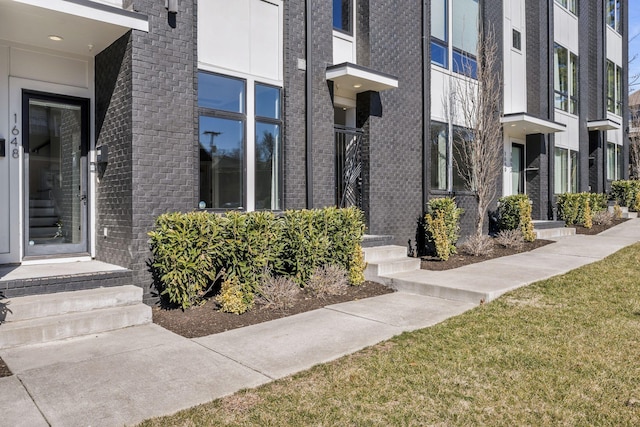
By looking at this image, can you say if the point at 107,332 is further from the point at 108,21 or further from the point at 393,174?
the point at 393,174

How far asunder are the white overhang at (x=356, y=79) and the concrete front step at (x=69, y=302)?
510 cm

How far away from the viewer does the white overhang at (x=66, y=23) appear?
17.1ft

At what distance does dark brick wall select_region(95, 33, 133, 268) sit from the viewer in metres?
6.07

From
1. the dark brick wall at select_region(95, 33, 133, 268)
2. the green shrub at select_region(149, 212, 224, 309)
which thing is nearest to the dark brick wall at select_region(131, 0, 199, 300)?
the dark brick wall at select_region(95, 33, 133, 268)

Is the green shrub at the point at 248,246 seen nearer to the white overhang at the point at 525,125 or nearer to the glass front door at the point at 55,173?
the glass front door at the point at 55,173

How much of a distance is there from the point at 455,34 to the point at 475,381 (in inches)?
403

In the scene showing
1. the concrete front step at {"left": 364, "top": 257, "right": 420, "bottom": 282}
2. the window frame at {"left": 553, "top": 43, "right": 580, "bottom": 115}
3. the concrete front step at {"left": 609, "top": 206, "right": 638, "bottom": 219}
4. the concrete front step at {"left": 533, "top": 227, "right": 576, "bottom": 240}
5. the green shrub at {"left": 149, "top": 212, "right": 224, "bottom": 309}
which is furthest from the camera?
the concrete front step at {"left": 609, "top": 206, "right": 638, "bottom": 219}

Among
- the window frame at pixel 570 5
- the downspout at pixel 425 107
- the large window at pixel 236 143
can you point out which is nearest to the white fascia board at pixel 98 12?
the large window at pixel 236 143

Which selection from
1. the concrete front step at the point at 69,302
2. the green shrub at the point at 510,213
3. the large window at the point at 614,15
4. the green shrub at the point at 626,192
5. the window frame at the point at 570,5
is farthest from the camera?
the large window at the point at 614,15

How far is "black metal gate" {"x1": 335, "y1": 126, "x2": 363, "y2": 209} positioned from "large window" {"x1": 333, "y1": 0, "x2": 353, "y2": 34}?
2.20 metres

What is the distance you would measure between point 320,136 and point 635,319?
5.53 meters

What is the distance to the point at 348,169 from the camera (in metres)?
9.62

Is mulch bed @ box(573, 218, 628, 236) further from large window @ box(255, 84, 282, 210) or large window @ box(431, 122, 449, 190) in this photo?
large window @ box(255, 84, 282, 210)

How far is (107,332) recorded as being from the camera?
515 cm
